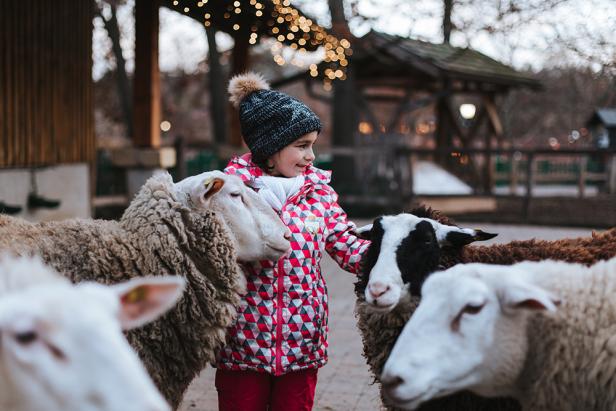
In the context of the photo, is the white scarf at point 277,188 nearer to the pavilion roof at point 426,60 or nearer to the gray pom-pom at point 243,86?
the gray pom-pom at point 243,86

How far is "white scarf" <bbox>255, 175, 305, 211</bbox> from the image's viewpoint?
3.16 metres

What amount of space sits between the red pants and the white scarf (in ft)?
2.52

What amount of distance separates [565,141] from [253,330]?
1722 inches

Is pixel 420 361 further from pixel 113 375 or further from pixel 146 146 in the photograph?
pixel 146 146

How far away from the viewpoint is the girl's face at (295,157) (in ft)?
10.3

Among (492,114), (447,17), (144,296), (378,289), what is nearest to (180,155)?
(447,17)

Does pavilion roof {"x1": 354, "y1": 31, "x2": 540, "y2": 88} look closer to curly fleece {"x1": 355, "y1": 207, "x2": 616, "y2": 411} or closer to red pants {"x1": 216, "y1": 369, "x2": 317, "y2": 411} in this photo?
curly fleece {"x1": 355, "y1": 207, "x2": 616, "y2": 411}

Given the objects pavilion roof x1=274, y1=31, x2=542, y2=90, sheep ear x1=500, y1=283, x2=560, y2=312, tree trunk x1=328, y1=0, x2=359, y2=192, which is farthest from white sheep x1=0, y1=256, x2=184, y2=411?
tree trunk x1=328, y1=0, x2=359, y2=192

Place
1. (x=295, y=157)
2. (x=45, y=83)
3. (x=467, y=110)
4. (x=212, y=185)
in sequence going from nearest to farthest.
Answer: (x=212, y=185) → (x=295, y=157) → (x=45, y=83) → (x=467, y=110)

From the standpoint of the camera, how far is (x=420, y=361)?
2.02m

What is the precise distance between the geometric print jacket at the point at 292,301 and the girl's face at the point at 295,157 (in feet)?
0.19

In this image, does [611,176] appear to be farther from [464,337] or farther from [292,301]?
[464,337]

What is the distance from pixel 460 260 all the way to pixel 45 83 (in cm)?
600

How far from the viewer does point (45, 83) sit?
755 centimetres
